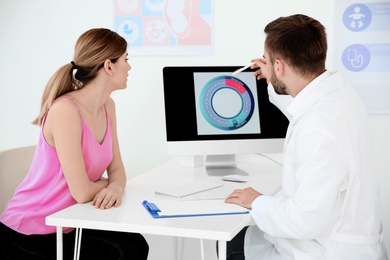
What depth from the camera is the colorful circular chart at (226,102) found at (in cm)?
263

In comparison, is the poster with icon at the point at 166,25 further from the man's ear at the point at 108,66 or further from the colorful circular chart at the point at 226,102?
the man's ear at the point at 108,66

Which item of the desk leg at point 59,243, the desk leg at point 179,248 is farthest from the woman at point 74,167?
the desk leg at point 179,248

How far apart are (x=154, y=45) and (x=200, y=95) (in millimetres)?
470

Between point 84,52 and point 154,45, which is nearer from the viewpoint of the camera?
point 84,52

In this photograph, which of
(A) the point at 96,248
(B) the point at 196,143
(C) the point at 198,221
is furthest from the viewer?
(B) the point at 196,143

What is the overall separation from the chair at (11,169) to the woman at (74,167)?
16 cm

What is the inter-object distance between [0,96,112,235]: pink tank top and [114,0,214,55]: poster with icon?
0.93 metres

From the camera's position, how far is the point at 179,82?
2619 mm

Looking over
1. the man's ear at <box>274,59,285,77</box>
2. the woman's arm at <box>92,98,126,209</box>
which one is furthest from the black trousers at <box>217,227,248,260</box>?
the man's ear at <box>274,59,285,77</box>

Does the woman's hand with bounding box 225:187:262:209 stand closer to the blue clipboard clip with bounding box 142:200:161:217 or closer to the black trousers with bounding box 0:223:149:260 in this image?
the blue clipboard clip with bounding box 142:200:161:217

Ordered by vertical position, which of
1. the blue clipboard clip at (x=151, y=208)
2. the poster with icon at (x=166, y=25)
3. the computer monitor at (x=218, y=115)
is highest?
the poster with icon at (x=166, y=25)

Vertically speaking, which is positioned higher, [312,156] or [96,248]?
[312,156]

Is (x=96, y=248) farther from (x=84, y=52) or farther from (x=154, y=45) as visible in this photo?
(x=154, y=45)

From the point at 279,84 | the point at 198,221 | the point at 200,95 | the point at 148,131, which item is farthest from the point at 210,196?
the point at 148,131
